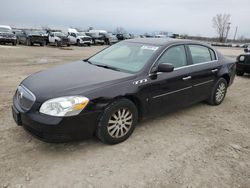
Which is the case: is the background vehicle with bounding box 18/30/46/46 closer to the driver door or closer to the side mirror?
the driver door

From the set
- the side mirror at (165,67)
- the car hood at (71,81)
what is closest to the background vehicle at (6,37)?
the car hood at (71,81)

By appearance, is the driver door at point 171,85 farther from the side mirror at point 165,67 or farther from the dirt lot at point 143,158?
the dirt lot at point 143,158

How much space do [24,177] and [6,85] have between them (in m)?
4.51

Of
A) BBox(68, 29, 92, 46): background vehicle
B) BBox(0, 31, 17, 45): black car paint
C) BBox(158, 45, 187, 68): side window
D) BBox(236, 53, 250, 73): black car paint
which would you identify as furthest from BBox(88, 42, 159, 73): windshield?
BBox(68, 29, 92, 46): background vehicle

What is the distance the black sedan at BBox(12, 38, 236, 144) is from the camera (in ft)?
9.60

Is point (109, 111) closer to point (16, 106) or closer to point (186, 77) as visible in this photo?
point (16, 106)

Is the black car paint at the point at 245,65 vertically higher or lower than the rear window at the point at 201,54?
lower

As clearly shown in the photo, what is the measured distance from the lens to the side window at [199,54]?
4567 millimetres

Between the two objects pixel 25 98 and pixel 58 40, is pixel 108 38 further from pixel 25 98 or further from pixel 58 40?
pixel 25 98

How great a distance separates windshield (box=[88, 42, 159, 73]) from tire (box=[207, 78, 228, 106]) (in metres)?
1.98

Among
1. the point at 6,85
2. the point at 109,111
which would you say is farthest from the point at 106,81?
the point at 6,85

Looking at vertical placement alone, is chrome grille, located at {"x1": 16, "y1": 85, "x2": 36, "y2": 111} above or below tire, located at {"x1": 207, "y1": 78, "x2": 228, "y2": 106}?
above

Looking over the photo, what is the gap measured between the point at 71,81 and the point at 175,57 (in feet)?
6.38

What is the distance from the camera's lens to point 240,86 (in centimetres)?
749
